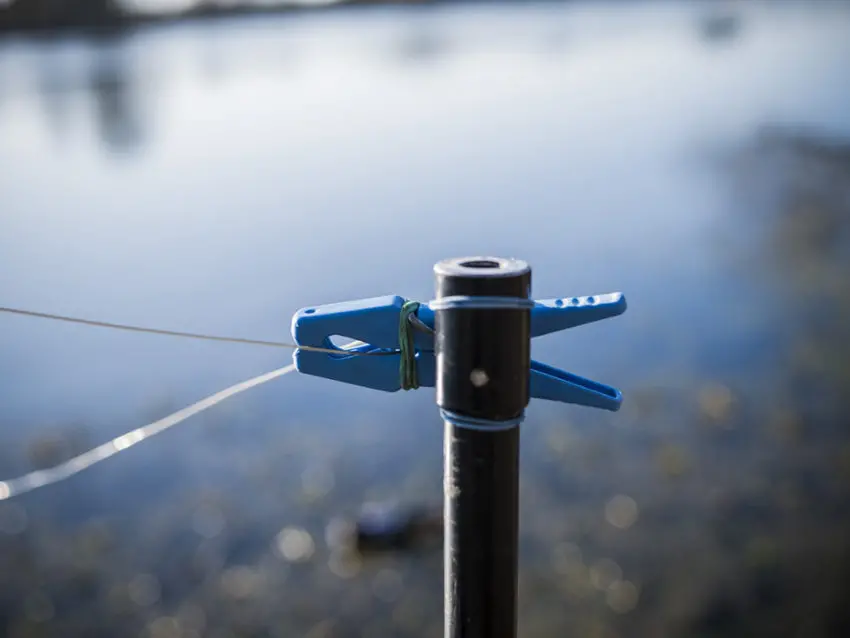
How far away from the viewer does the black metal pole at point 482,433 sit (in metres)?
1.29

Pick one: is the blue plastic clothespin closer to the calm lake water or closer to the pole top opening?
the pole top opening

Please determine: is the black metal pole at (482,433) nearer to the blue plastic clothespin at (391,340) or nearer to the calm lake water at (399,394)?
the blue plastic clothespin at (391,340)

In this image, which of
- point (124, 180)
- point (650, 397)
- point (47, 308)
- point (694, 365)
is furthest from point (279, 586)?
point (124, 180)

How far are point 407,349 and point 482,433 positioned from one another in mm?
181

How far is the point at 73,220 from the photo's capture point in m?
12.4

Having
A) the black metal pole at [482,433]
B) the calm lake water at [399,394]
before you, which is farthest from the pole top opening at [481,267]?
the calm lake water at [399,394]

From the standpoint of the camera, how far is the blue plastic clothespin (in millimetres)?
1382

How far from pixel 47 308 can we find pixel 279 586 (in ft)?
16.3

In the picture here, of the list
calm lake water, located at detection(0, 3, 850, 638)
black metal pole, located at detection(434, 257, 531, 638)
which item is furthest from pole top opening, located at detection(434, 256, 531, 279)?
calm lake water, located at detection(0, 3, 850, 638)

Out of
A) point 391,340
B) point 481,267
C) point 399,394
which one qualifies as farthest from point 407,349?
point 399,394

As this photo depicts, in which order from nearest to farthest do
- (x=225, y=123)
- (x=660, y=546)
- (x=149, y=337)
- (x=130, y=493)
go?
1. (x=660, y=546)
2. (x=130, y=493)
3. (x=149, y=337)
4. (x=225, y=123)

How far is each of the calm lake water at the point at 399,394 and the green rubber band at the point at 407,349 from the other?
4.26m

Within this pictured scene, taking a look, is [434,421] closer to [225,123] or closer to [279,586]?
[279,586]

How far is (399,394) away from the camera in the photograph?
770 centimetres
